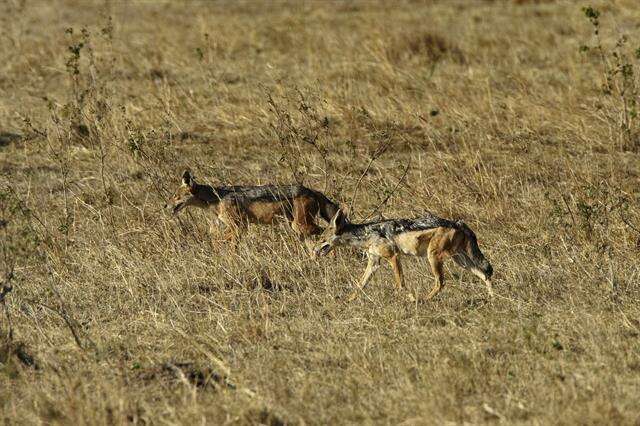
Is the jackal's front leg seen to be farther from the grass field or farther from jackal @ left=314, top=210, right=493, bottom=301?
the grass field

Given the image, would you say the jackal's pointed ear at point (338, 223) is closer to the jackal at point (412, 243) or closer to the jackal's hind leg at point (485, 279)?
the jackal at point (412, 243)

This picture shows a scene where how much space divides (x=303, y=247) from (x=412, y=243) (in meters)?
1.55

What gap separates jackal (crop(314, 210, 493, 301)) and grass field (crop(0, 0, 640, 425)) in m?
0.23

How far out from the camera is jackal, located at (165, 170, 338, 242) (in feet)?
36.9

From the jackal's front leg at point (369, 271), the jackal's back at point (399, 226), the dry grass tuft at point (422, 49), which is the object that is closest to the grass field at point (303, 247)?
the dry grass tuft at point (422, 49)

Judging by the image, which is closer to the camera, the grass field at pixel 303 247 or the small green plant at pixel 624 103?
the grass field at pixel 303 247

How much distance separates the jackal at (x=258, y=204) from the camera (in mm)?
11234

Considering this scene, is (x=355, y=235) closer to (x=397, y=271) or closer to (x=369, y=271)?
(x=369, y=271)

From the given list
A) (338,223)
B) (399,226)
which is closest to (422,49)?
(338,223)

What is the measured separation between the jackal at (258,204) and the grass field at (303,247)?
295 millimetres

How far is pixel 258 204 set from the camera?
37.0ft

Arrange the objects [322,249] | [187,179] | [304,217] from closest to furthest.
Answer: [322,249] → [304,217] → [187,179]

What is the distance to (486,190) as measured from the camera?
12.5 m

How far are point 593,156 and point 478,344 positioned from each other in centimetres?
635
